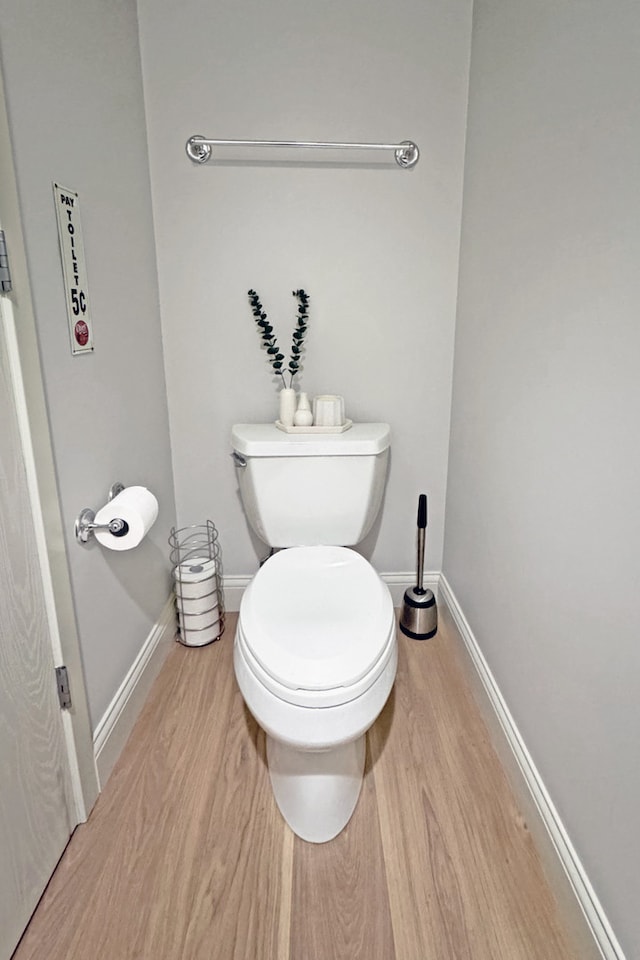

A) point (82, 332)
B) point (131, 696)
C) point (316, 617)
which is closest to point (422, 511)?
point (316, 617)

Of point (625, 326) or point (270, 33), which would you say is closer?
point (625, 326)

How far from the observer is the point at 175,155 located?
1686mm

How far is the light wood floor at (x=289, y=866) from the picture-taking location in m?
1.04

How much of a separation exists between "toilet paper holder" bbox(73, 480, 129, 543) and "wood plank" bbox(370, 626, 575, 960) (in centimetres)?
88

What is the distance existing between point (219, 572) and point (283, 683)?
988mm

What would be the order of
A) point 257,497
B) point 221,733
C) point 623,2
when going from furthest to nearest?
point 257,497, point 221,733, point 623,2

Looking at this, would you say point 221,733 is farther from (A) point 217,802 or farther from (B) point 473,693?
(B) point 473,693

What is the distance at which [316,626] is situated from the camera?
1252 millimetres

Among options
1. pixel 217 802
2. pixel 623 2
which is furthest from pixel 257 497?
pixel 623 2

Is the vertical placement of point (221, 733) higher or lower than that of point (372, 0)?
lower

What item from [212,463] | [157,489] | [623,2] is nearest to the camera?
[623,2]

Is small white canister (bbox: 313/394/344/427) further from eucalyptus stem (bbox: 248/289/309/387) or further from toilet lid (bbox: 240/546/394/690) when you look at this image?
toilet lid (bbox: 240/546/394/690)

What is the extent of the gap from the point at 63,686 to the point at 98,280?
94 cm

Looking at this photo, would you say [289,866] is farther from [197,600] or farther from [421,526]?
[421,526]
